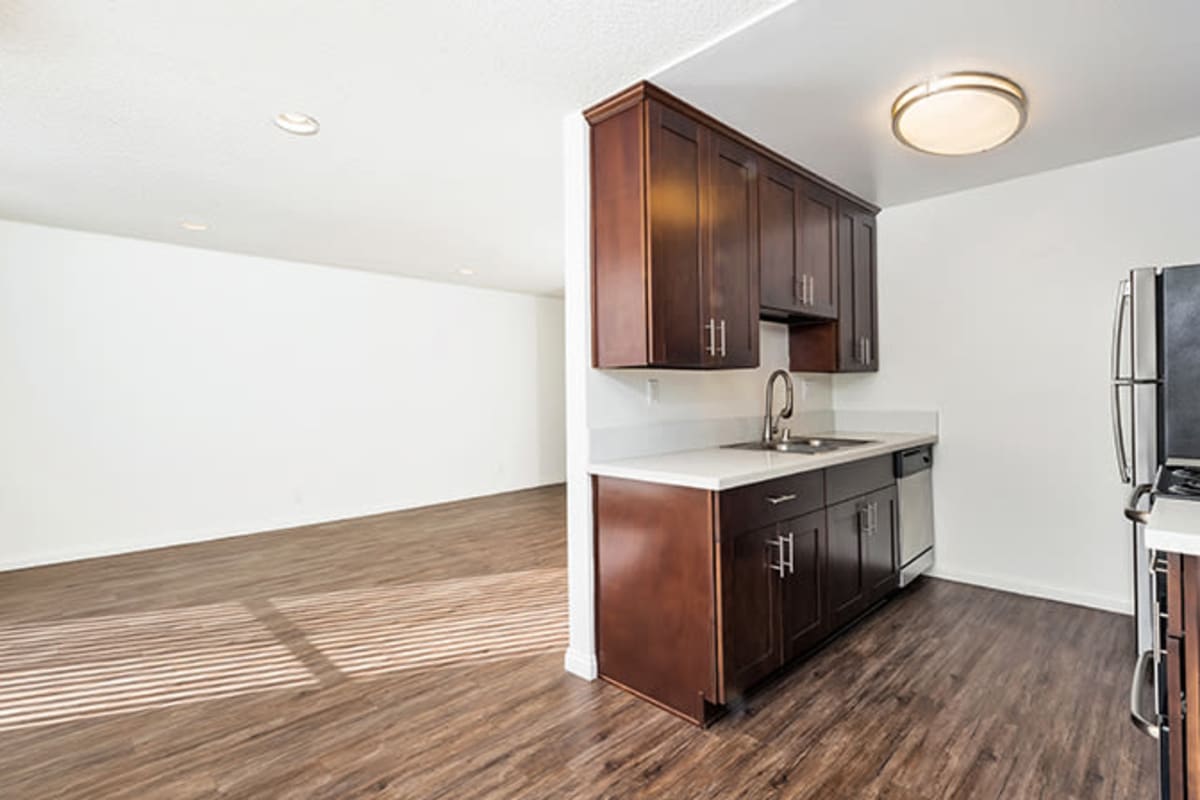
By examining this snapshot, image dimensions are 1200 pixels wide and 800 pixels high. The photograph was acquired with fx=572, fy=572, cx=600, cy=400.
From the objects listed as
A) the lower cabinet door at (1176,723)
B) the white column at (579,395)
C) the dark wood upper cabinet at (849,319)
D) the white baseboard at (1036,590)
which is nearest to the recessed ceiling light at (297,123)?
the white column at (579,395)

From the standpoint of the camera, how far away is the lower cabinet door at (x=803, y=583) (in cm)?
231

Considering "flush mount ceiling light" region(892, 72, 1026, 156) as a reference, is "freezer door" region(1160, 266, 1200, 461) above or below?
below

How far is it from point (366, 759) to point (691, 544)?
130 centimetres

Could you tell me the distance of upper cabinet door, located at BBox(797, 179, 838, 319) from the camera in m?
3.13

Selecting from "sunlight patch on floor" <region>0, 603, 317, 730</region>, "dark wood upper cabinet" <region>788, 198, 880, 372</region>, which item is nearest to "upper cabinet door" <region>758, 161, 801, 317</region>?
"dark wood upper cabinet" <region>788, 198, 880, 372</region>

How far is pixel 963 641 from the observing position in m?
2.68

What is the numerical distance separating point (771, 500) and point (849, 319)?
1.84m

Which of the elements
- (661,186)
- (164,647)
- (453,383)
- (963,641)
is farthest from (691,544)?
(453,383)

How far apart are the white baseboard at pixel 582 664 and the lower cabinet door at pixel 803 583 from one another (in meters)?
0.79

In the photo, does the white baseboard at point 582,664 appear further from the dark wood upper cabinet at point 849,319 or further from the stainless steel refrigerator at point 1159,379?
the dark wood upper cabinet at point 849,319

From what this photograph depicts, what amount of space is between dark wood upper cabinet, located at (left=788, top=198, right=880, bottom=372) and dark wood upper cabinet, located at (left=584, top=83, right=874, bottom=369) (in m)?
0.82

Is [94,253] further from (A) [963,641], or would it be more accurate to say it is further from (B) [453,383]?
(A) [963,641]

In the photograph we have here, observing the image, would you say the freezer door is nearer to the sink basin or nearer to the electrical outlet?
the sink basin

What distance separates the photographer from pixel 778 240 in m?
2.94
